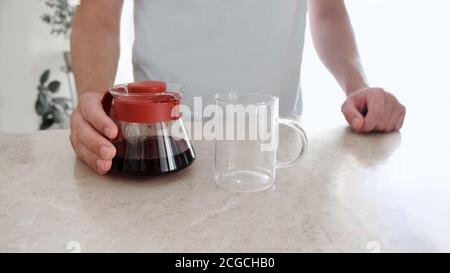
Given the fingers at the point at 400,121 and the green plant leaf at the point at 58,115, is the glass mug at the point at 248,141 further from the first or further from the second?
the green plant leaf at the point at 58,115

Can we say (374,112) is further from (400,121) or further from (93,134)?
(93,134)

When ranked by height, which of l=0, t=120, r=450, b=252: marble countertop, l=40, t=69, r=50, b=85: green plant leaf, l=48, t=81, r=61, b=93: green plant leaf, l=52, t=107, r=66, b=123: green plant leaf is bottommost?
l=52, t=107, r=66, b=123: green plant leaf

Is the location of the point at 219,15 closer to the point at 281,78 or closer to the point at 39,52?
Answer: the point at 281,78

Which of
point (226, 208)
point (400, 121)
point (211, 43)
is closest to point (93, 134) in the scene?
point (226, 208)

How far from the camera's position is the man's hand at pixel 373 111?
871 millimetres

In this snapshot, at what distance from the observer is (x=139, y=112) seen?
22.8 inches

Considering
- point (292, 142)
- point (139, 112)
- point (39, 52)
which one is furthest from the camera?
point (39, 52)

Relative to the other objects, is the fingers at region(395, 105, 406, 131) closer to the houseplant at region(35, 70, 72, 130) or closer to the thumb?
the thumb

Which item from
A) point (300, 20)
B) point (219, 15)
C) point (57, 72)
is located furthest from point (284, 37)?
point (57, 72)

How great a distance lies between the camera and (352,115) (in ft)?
2.91

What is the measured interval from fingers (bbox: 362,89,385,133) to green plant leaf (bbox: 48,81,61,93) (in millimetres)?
1704

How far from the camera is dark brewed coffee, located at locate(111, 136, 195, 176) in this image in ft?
1.96

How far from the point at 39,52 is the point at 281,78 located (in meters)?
1.44

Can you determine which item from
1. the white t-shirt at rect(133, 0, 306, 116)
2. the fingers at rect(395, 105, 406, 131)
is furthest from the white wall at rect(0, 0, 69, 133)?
the fingers at rect(395, 105, 406, 131)
